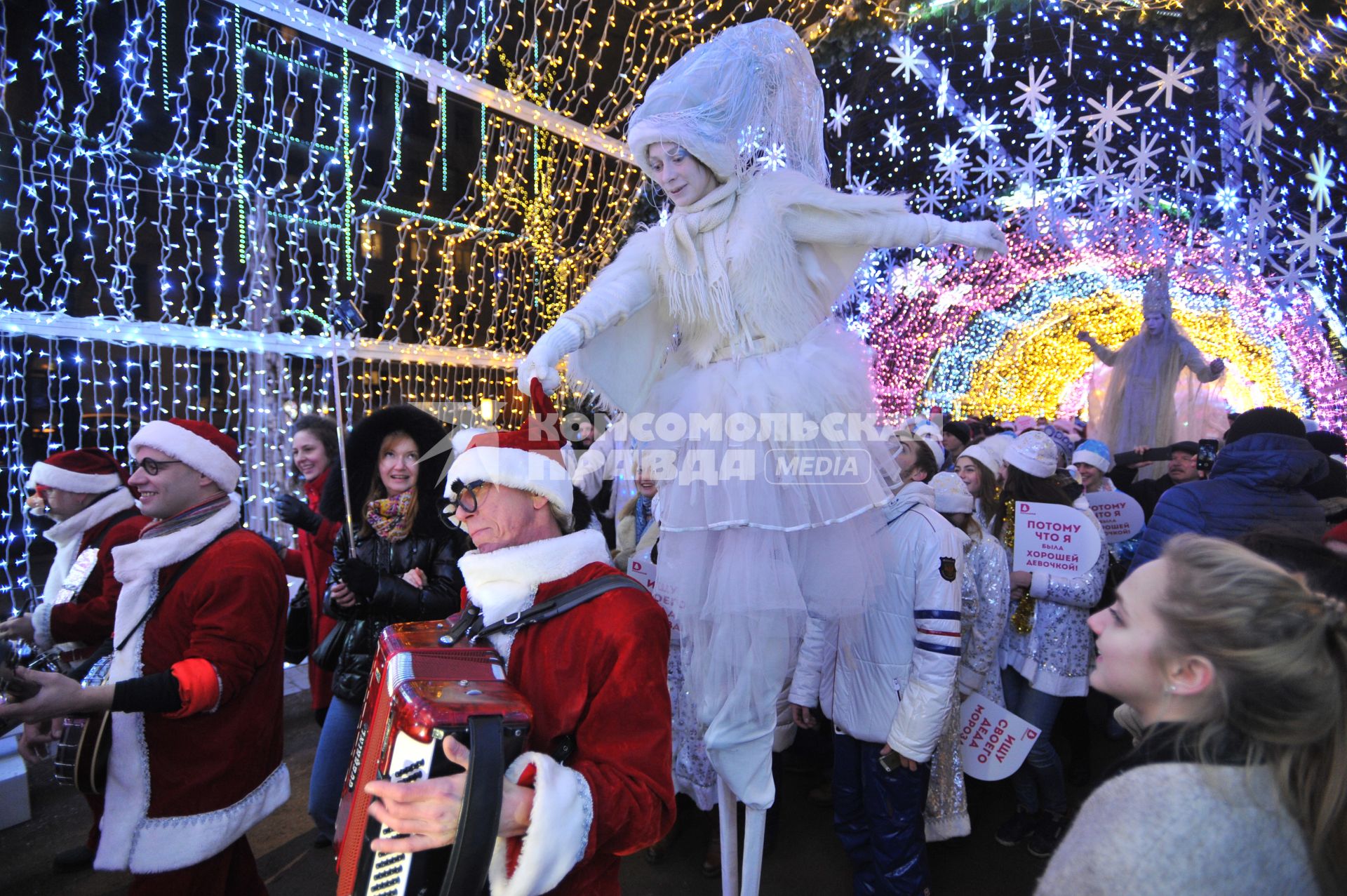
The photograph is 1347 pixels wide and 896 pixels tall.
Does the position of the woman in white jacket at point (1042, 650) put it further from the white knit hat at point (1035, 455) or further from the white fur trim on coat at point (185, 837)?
the white fur trim on coat at point (185, 837)

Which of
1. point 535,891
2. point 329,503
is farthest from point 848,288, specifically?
point 329,503

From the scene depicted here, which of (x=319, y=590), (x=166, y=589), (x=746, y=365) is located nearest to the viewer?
(x=746, y=365)

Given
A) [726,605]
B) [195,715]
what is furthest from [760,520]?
[195,715]

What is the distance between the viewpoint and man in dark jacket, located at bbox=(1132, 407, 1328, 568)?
2.84 m

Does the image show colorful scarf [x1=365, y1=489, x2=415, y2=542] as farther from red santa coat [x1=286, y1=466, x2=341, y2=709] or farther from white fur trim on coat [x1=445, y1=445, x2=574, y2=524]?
white fur trim on coat [x1=445, y1=445, x2=574, y2=524]

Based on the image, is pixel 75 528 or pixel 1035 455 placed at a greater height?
pixel 1035 455

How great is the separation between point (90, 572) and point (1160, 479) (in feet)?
20.5

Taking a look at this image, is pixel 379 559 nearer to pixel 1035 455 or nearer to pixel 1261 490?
pixel 1035 455

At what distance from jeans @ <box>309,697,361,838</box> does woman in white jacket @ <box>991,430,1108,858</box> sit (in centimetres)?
282

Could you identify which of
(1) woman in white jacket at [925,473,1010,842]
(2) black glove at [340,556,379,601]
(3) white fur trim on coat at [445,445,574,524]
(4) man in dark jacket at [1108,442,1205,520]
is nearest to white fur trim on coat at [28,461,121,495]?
(2) black glove at [340,556,379,601]

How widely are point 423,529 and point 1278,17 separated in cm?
488

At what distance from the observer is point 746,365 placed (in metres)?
2.15

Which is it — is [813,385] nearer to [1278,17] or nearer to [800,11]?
[1278,17]

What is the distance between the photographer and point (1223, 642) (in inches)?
46.5
